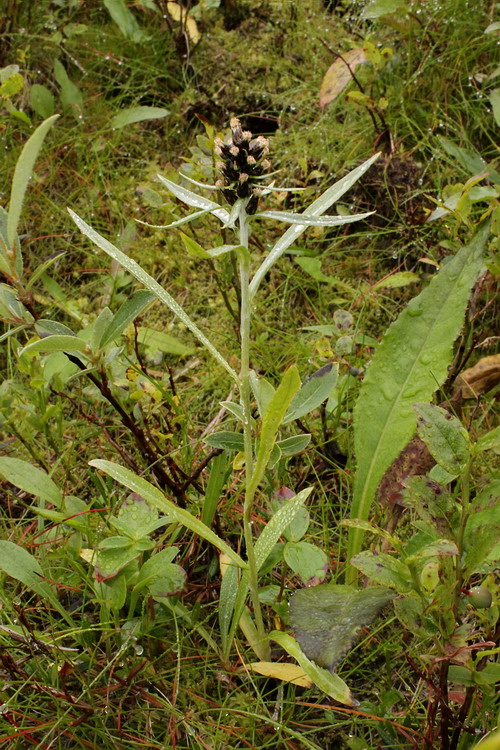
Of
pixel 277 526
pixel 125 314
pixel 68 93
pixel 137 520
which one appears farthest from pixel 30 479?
pixel 68 93

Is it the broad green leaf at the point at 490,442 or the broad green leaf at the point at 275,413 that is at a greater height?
the broad green leaf at the point at 275,413

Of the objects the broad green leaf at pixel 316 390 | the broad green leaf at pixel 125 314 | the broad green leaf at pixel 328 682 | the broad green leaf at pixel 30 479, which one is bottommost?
the broad green leaf at pixel 328 682

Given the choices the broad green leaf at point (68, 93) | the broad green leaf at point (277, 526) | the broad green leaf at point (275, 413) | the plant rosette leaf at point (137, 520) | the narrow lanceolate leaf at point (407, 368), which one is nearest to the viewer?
the broad green leaf at point (275, 413)

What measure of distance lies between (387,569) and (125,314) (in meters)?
0.74

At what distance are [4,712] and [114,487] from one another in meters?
0.60

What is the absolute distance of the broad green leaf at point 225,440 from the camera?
1.47 meters

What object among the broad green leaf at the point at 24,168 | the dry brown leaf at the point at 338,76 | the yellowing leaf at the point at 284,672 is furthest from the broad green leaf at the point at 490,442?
the dry brown leaf at the point at 338,76

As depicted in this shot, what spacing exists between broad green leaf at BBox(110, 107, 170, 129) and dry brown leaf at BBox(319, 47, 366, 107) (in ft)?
1.95

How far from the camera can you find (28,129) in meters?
2.69

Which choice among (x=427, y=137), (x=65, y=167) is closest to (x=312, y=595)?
(x=427, y=137)

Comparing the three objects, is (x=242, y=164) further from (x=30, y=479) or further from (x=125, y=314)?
(x=30, y=479)

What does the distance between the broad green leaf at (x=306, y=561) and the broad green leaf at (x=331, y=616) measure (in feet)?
0.09

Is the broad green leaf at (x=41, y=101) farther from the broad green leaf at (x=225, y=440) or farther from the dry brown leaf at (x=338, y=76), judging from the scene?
the broad green leaf at (x=225, y=440)

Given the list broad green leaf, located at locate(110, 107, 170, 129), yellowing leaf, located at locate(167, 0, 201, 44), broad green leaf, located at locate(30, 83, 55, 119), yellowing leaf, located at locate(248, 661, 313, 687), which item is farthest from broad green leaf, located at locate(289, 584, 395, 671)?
yellowing leaf, located at locate(167, 0, 201, 44)
